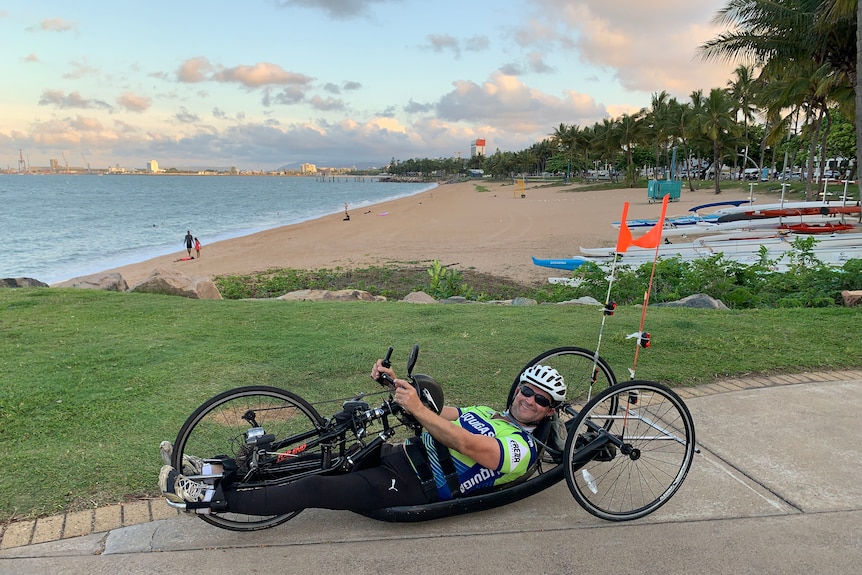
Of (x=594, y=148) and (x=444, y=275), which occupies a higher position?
(x=594, y=148)

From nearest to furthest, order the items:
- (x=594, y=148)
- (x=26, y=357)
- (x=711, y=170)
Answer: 1. (x=26, y=357)
2. (x=594, y=148)
3. (x=711, y=170)

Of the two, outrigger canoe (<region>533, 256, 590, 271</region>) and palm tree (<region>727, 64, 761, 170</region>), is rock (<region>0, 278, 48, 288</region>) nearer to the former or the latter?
outrigger canoe (<region>533, 256, 590, 271</region>)

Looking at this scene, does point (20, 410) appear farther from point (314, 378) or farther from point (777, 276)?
point (777, 276)

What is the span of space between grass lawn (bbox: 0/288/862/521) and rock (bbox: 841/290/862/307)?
884 millimetres

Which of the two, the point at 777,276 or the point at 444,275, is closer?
the point at 777,276

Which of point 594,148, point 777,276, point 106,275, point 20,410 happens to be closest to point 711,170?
point 594,148

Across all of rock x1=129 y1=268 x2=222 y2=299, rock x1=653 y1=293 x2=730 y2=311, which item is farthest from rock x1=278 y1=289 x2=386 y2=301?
rock x1=653 y1=293 x2=730 y2=311

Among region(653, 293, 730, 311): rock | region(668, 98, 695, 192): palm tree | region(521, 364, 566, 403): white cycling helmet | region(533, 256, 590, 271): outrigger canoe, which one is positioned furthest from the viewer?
region(668, 98, 695, 192): palm tree

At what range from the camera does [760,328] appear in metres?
7.09

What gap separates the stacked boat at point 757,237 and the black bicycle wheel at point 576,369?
27.7 feet

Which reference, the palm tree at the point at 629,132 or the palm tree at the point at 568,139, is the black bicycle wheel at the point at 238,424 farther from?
the palm tree at the point at 568,139

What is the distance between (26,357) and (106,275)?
8170mm

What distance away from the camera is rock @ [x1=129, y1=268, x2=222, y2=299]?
11242mm

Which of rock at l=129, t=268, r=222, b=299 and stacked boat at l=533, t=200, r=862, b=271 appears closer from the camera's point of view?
rock at l=129, t=268, r=222, b=299
